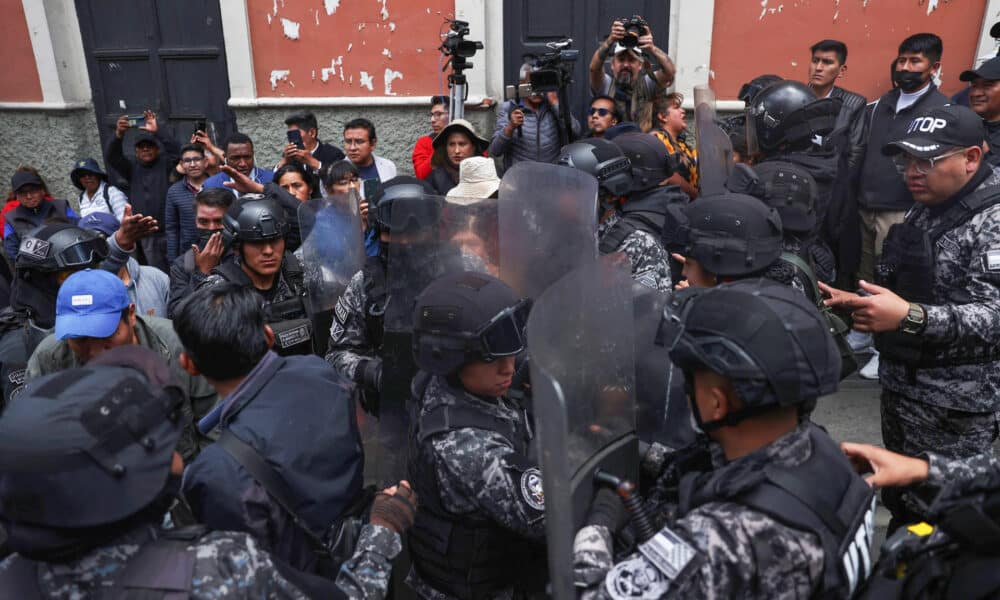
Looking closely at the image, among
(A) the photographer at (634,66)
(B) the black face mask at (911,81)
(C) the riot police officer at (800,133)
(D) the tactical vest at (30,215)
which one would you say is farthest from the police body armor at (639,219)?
(D) the tactical vest at (30,215)

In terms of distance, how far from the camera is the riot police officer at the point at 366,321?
104 inches

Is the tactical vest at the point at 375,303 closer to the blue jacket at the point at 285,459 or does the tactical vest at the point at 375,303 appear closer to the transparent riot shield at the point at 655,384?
the blue jacket at the point at 285,459

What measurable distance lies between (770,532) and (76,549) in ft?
4.02

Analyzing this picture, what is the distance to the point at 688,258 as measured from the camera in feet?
8.17

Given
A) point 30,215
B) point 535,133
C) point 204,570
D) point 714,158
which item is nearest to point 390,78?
point 535,133

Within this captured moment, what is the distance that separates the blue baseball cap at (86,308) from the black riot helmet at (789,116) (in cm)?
303

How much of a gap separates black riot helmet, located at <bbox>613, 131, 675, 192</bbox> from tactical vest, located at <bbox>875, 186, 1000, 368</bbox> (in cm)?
102

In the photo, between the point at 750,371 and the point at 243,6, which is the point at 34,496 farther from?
the point at 243,6

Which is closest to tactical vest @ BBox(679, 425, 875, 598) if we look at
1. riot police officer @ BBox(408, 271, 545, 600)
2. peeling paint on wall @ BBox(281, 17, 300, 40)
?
riot police officer @ BBox(408, 271, 545, 600)

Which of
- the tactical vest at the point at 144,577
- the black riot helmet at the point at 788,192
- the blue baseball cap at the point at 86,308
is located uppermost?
the black riot helmet at the point at 788,192

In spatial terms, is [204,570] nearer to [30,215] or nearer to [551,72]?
[551,72]

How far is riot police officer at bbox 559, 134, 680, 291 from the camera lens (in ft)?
9.41

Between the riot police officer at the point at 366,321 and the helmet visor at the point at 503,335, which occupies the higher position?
the helmet visor at the point at 503,335

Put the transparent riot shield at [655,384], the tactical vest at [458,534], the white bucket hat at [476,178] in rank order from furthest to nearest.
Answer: the white bucket hat at [476,178] → the transparent riot shield at [655,384] → the tactical vest at [458,534]
